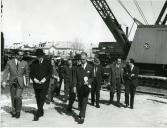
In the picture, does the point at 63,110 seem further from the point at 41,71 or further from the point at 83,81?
the point at 41,71

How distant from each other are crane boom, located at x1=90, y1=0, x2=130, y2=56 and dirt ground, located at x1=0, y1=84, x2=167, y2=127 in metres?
9.47

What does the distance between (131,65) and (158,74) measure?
6659 mm

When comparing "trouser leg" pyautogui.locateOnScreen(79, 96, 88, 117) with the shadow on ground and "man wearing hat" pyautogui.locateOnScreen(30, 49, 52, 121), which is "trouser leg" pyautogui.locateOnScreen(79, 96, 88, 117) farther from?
"man wearing hat" pyautogui.locateOnScreen(30, 49, 52, 121)

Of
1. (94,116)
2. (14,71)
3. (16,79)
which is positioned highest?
(14,71)

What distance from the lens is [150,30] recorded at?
63.0 ft

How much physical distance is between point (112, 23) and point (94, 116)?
13263 millimetres

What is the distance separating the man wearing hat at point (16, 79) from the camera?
9633 mm

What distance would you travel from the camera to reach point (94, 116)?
10586 mm

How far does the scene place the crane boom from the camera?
75.4 feet

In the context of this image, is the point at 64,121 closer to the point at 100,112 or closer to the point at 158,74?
the point at 100,112

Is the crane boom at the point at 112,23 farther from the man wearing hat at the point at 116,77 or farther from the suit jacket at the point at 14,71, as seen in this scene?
the suit jacket at the point at 14,71

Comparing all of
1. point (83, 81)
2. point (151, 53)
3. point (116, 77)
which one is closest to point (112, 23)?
point (151, 53)

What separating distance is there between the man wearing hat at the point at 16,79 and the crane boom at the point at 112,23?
13.7 metres

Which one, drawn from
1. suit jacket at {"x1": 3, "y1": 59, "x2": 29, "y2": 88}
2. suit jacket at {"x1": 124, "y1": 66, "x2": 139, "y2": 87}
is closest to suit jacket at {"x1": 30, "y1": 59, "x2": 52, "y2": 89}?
suit jacket at {"x1": 3, "y1": 59, "x2": 29, "y2": 88}
